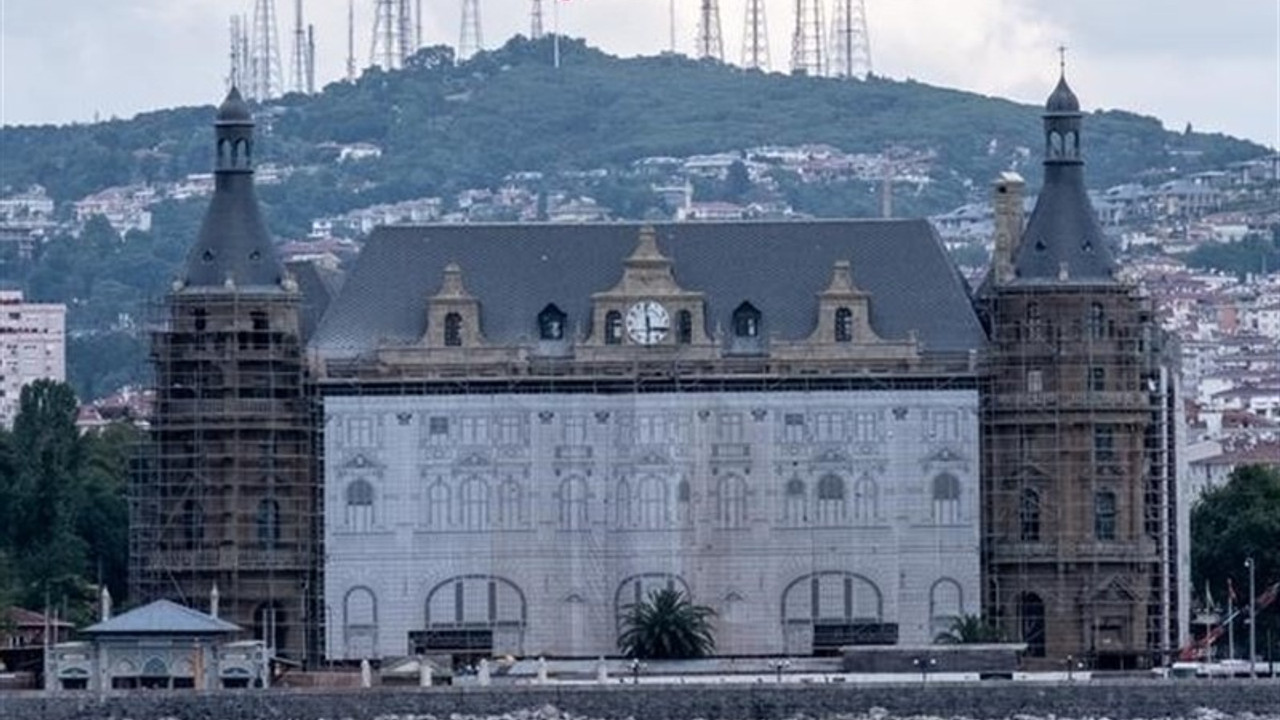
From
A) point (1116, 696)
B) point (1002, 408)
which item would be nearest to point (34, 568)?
point (1002, 408)

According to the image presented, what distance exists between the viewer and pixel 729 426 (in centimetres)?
13250

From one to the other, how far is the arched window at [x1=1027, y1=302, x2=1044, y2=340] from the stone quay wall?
13.2 metres

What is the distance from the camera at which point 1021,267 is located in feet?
438

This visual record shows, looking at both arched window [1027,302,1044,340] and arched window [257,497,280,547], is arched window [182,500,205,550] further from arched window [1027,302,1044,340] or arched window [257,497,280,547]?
arched window [1027,302,1044,340]

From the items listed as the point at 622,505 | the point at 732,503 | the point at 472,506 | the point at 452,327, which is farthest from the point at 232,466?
the point at 732,503

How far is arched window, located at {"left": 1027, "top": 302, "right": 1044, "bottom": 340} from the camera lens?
436 feet

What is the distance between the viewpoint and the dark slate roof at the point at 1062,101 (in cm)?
13500

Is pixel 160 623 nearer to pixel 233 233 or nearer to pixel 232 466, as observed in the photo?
pixel 232 466

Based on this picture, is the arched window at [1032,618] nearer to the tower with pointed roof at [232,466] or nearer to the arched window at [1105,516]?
the arched window at [1105,516]

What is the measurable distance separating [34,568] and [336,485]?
14.5 metres

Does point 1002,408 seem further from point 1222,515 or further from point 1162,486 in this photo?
point 1222,515

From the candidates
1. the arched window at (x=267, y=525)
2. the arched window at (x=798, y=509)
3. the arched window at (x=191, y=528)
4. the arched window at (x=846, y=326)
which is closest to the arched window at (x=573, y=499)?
the arched window at (x=798, y=509)

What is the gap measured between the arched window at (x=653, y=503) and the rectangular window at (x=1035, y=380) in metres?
6.82

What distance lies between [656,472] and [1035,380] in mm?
7033
